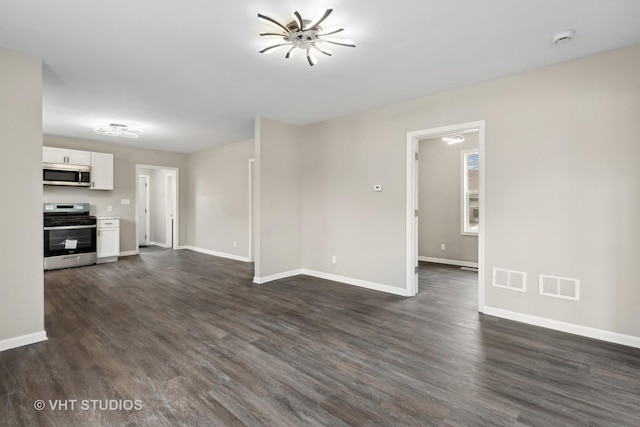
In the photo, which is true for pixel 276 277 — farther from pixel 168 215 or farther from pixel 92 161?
pixel 168 215

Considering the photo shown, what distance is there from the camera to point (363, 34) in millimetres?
2443

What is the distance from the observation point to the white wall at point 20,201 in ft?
8.44

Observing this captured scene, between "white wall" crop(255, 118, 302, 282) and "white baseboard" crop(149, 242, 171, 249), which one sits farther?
"white baseboard" crop(149, 242, 171, 249)

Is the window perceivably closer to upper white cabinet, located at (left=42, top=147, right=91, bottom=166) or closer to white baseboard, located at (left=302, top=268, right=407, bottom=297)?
white baseboard, located at (left=302, top=268, right=407, bottom=297)

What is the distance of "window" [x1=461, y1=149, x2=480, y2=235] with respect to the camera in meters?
6.01

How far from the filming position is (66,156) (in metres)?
5.96

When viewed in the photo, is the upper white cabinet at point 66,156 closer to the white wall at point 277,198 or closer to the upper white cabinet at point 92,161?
the upper white cabinet at point 92,161

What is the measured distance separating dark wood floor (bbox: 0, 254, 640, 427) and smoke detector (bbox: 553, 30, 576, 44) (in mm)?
2583

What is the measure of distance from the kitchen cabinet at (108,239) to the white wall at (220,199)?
6.16ft

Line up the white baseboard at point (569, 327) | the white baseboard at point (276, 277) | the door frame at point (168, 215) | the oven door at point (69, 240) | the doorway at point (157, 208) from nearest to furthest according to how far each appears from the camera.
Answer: the white baseboard at point (569, 327) < the white baseboard at point (276, 277) < the oven door at point (69, 240) < the door frame at point (168, 215) < the doorway at point (157, 208)

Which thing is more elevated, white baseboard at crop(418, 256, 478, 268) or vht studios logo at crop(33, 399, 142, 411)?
white baseboard at crop(418, 256, 478, 268)

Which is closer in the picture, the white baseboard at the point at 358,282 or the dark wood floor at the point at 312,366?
the dark wood floor at the point at 312,366

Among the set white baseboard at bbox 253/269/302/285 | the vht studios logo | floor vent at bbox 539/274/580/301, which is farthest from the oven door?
floor vent at bbox 539/274/580/301

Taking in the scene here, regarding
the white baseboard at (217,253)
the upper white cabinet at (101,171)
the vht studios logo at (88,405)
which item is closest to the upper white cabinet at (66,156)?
the upper white cabinet at (101,171)
